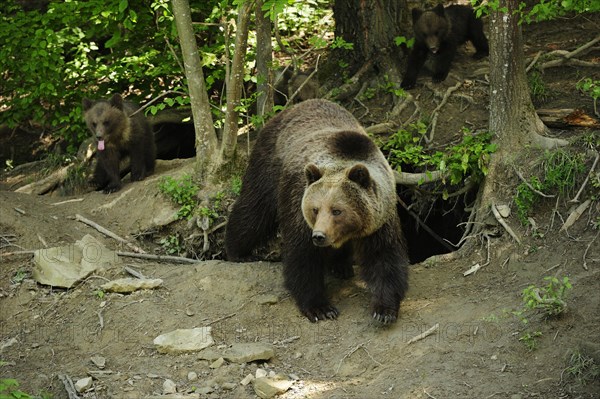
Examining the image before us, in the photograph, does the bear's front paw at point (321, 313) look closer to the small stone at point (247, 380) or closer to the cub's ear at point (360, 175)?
the small stone at point (247, 380)

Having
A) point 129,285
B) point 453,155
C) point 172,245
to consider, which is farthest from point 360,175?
point 172,245

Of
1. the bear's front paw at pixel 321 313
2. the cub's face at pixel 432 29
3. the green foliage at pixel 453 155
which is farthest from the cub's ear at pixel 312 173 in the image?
the cub's face at pixel 432 29

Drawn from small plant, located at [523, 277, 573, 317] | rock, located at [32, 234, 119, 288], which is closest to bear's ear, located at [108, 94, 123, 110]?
rock, located at [32, 234, 119, 288]

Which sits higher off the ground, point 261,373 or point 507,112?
point 507,112

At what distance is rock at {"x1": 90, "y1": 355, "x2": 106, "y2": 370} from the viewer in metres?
7.29

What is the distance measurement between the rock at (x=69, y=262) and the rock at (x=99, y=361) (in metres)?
1.53

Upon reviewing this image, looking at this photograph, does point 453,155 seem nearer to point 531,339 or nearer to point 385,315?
point 385,315

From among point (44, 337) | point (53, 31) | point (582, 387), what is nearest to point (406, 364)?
point (582, 387)

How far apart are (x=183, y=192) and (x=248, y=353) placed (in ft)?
12.5

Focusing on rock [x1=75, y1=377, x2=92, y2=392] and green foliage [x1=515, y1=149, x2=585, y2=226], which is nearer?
rock [x1=75, y1=377, x2=92, y2=392]

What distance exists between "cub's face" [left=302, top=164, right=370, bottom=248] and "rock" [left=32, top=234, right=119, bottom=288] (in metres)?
2.88

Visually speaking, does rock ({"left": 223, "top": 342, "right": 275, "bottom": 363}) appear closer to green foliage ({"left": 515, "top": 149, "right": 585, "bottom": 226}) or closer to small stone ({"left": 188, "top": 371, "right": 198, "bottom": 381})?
small stone ({"left": 188, "top": 371, "right": 198, "bottom": 381})

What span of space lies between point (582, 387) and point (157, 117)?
9.31 meters

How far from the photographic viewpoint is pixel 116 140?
11914mm
